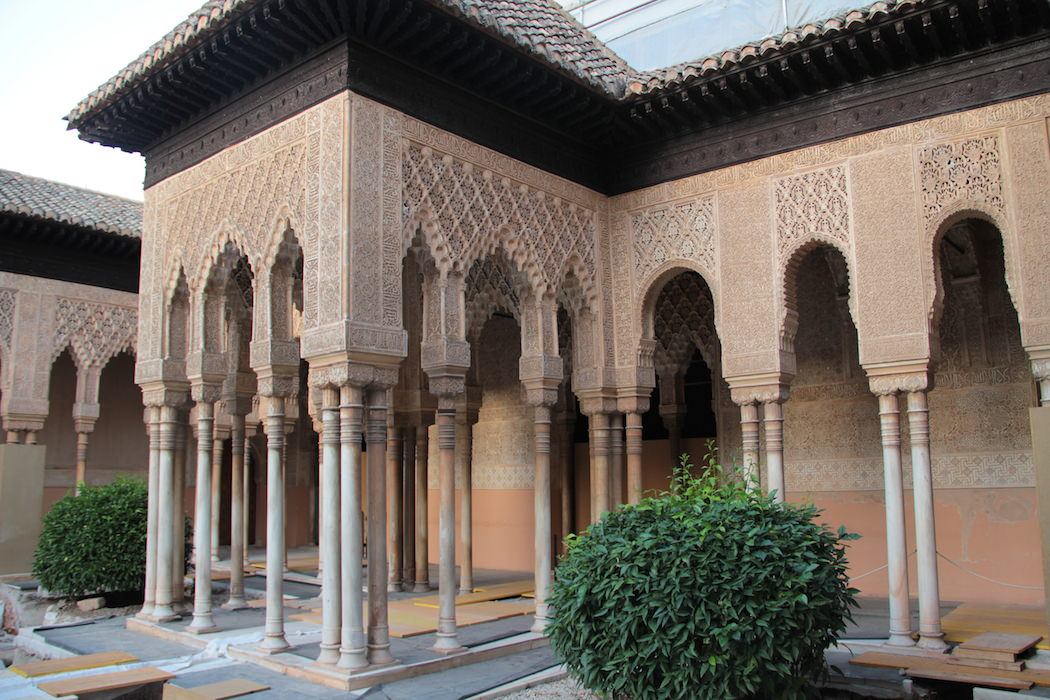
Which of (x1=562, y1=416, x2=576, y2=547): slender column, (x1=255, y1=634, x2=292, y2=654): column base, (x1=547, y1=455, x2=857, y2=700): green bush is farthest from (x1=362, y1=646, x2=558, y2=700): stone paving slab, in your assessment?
(x1=562, y1=416, x2=576, y2=547): slender column

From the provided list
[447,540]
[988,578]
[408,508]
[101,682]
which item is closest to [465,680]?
[447,540]

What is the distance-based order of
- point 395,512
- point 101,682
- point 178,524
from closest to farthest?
point 101,682 → point 178,524 → point 395,512

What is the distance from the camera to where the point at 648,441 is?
12.7 m

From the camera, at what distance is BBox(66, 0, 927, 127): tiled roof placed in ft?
24.1

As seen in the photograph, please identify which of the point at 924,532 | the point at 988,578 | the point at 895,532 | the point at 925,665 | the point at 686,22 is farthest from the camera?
the point at 686,22

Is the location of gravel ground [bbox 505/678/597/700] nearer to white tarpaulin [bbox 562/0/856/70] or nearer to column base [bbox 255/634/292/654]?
column base [bbox 255/634/292/654]

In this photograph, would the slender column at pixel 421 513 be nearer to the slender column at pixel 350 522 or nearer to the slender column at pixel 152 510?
the slender column at pixel 152 510

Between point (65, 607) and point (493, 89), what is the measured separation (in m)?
8.09

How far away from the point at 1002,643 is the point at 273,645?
5.92 m

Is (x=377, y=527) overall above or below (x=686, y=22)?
below

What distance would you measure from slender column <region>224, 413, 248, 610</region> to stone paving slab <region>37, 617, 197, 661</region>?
3.99 ft

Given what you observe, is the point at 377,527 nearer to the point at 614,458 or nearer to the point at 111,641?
the point at 614,458

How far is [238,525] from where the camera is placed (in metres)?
10.4

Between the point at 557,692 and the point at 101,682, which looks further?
the point at 557,692
